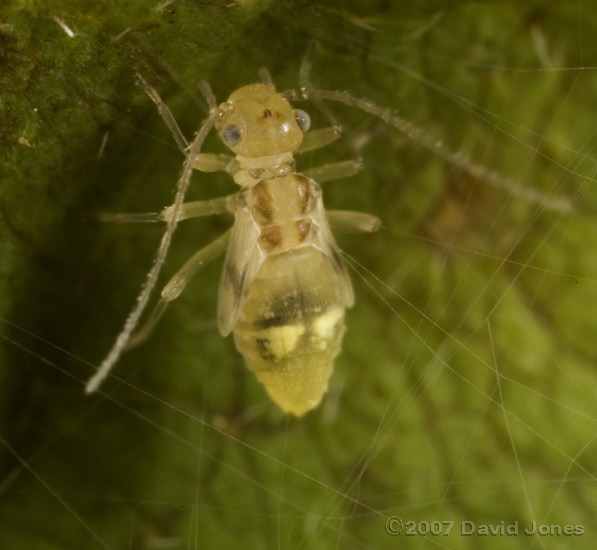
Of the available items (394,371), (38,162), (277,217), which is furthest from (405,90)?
(38,162)

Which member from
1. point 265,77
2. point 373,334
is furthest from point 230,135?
point 373,334

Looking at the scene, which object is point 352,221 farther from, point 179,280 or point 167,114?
point 167,114

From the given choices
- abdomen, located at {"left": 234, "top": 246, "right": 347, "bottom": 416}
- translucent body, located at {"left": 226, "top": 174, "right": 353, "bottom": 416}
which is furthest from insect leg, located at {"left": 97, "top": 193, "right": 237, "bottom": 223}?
abdomen, located at {"left": 234, "top": 246, "right": 347, "bottom": 416}

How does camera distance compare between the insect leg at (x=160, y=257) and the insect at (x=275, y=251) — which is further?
the insect at (x=275, y=251)

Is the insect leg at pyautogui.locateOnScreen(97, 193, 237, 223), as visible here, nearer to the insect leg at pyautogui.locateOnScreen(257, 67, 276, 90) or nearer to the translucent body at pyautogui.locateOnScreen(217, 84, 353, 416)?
the translucent body at pyautogui.locateOnScreen(217, 84, 353, 416)

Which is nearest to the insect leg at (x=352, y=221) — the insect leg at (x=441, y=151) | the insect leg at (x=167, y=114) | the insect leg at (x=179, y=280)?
→ the insect leg at (x=441, y=151)

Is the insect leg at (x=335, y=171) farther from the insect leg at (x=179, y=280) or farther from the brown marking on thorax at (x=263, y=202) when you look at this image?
the insect leg at (x=179, y=280)

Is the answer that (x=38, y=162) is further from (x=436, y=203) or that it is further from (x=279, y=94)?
(x=436, y=203)
